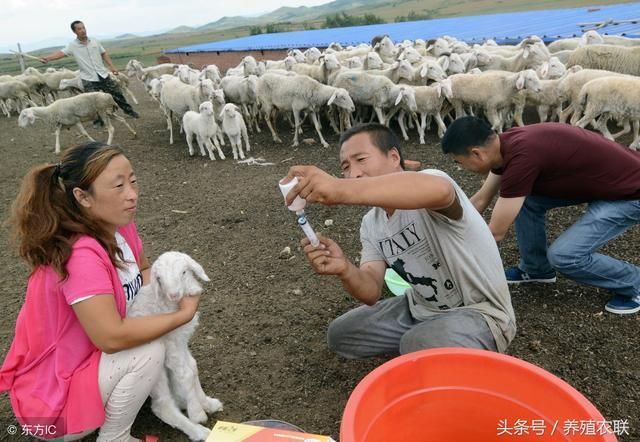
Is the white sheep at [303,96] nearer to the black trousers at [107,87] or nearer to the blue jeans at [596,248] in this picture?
the black trousers at [107,87]

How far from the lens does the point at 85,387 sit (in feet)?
6.18

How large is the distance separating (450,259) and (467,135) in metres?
1.04

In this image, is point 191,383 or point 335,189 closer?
point 335,189

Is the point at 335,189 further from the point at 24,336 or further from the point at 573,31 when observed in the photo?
the point at 573,31

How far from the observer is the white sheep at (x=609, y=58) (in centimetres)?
768

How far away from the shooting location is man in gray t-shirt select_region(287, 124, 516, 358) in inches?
69.6

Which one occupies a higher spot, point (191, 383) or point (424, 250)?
point (424, 250)

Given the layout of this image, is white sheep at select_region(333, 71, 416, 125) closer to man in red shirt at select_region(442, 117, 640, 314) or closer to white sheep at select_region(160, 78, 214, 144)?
white sheep at select_region(160, 78, 214, 144)

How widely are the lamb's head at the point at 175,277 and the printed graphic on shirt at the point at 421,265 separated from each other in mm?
881

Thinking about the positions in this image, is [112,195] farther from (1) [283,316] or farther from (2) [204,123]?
(2) [204,123]

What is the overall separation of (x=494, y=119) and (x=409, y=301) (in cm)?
579

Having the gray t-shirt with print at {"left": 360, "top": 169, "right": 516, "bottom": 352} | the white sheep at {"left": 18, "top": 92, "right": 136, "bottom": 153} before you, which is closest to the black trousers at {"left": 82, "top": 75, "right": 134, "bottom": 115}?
the white sheep at {"left": 18, "top": 92, "right": 136, "bottom": 153}

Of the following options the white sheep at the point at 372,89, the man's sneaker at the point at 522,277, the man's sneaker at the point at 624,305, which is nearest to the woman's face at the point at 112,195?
the man's sneaker at the point at 522,277

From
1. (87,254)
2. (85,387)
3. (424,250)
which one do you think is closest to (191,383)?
(85,387)
